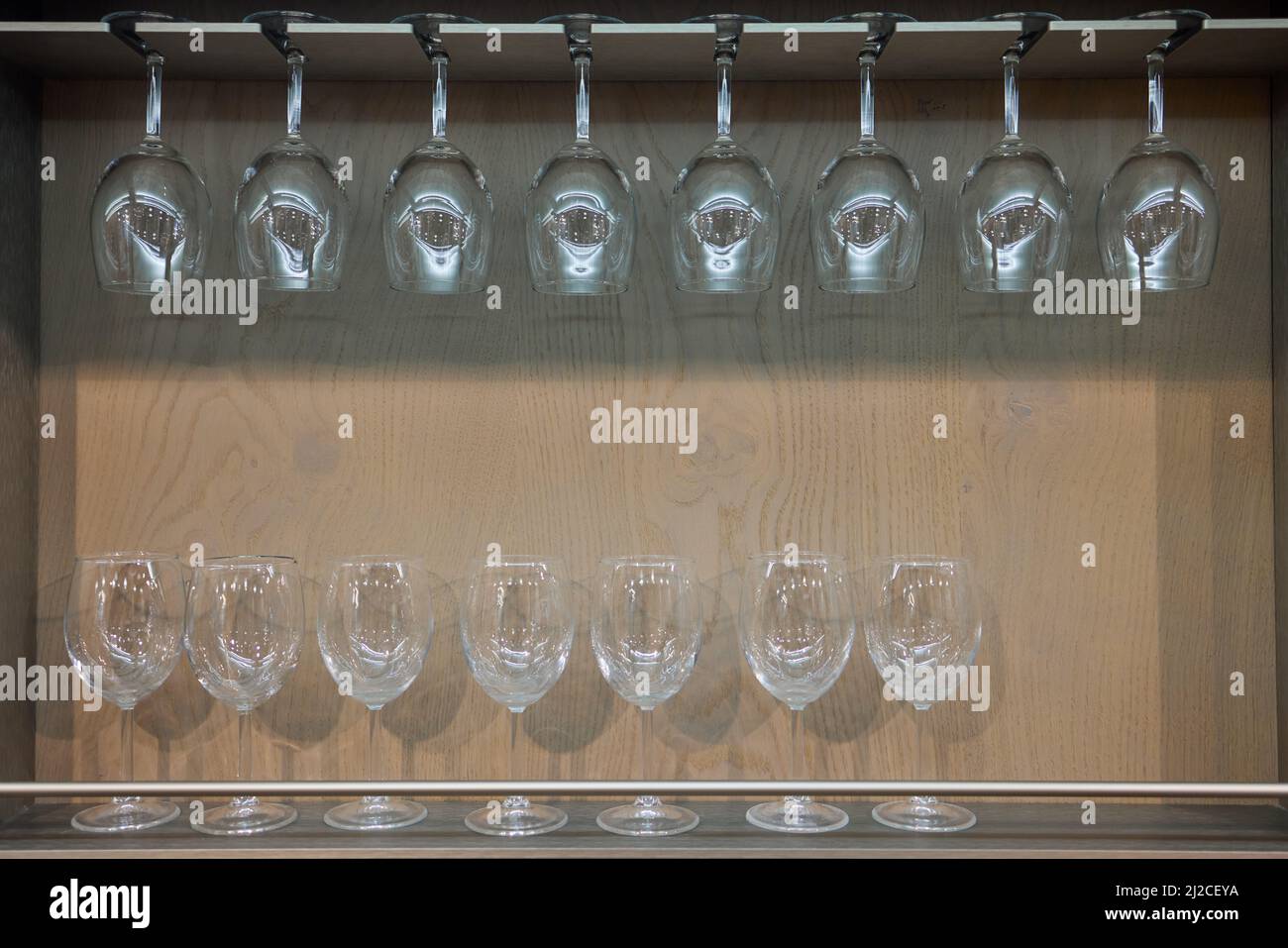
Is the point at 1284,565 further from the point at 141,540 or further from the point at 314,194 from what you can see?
the point at 141,540

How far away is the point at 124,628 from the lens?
0.99 metres

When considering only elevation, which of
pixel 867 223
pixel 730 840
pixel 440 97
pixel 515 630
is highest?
pixel 440 97

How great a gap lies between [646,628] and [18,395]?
0.62 metres

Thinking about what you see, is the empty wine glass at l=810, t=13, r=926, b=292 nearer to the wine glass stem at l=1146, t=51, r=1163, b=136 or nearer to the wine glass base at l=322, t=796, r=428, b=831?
the wine glass stem at l=1146, t=51, r=1163, b=136

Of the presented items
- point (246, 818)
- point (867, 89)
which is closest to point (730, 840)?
point (246, 818)

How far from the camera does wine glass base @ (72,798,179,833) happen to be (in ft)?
3.27

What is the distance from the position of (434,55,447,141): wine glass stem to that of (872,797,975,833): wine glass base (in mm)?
681

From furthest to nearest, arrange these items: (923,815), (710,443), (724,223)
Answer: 1. (710,443)
2. (923,815)
3. (724,223)

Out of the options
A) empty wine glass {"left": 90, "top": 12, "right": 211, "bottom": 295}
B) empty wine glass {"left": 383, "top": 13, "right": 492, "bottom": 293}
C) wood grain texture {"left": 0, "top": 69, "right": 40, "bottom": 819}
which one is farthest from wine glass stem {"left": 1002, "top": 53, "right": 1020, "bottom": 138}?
wood grain texture {"left": 0, "top": 69, "right": 40, "bottom": 819}

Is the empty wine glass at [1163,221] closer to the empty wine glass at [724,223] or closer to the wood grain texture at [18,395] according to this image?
the empty wine glass at [724,223]

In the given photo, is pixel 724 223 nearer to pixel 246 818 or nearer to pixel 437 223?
pixel 437 223

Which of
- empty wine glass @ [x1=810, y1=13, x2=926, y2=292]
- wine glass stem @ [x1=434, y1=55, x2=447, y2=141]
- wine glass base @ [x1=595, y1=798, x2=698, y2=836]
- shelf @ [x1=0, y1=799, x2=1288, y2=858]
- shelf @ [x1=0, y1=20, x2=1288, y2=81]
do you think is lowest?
shelf @ [x1=0, y1=799, x2=1288, y2=858]

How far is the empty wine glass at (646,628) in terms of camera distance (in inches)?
38.6

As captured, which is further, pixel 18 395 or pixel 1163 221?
pixel 18 395
